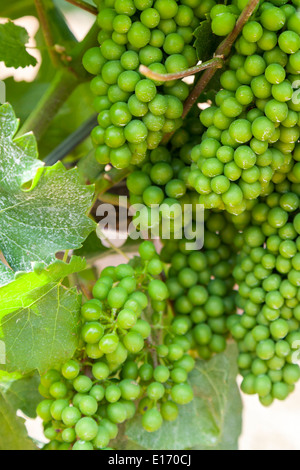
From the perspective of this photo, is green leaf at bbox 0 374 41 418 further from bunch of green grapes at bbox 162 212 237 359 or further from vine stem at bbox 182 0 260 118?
vine stem at bbox 182 0 260 118

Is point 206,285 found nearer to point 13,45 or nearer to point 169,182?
point 169,182

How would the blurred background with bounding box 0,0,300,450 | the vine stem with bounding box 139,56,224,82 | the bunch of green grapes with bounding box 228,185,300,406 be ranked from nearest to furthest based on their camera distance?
the vine stem with bounding box 139,56,224,82, the bunch of green grapes with bounding box 228,185,300,406, the blurred background with bounding box 0,0,300,450

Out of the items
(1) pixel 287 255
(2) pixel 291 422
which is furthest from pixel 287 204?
(2) pixel 291 422

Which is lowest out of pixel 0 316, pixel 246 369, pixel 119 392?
pixel 246 369

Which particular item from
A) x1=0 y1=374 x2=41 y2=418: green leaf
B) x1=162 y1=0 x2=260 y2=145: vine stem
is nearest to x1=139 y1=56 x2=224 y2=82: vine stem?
x1=162 y1=0 x2=260 y2=145: vine stem

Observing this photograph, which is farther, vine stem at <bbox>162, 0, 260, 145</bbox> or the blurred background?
the blurred background
